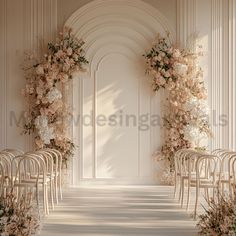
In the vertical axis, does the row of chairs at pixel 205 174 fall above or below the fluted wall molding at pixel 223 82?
below

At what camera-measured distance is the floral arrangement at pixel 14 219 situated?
4.72 meters

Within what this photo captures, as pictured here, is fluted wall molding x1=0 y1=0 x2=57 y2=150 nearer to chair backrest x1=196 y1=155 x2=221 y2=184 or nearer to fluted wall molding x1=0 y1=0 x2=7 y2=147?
fluted wall molding x1=0 y1=0 x2=7 y2=147

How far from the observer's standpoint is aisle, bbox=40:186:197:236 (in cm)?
650

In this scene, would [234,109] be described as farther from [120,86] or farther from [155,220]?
[155,220]

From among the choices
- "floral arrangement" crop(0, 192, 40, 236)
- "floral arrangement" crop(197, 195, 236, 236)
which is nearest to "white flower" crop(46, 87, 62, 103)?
"floral arrangement" crop(0, 192, 40, 236)

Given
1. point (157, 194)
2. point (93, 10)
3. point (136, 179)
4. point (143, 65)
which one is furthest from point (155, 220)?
point (93, 10)

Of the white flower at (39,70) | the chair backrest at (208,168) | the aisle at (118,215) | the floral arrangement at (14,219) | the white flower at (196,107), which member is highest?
the white flower at (39,70)

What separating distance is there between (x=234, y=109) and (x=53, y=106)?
361 centimetres

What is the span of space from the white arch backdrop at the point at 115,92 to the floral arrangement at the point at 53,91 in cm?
32

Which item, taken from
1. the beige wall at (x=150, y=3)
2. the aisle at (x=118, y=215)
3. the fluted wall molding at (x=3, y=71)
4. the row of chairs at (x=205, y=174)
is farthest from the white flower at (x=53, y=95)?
the row of chairs at (x=205, y=174)

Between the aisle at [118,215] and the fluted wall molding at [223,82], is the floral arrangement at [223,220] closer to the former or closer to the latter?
the aisle at [118,215]

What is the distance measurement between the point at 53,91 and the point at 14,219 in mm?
5922

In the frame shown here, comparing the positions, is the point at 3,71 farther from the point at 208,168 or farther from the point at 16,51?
the point at 208,168

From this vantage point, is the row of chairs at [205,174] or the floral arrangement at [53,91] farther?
the floral arrangement at [53,91]
